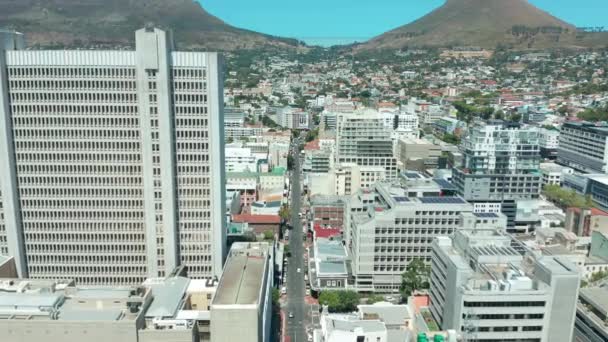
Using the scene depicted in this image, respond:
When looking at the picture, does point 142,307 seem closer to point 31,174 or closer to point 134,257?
point 134,257

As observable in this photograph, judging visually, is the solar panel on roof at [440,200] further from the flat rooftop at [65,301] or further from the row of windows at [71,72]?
the row of windows at [71,72]

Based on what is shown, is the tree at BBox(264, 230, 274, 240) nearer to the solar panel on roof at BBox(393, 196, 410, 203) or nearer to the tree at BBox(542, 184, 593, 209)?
the solar panel on roof at BBox(393, 196, 410, 203)

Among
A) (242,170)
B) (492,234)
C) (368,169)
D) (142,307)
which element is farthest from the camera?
(242,170)

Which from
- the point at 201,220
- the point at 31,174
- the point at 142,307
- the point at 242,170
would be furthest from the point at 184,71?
the point at 242,170

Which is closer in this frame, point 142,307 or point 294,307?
point 142,307

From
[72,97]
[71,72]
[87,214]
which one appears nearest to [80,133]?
[72,97]

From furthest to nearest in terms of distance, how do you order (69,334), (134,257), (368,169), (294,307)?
1. (368,169)
2. (294,307)
3. (134,257)
4. (69,334)
